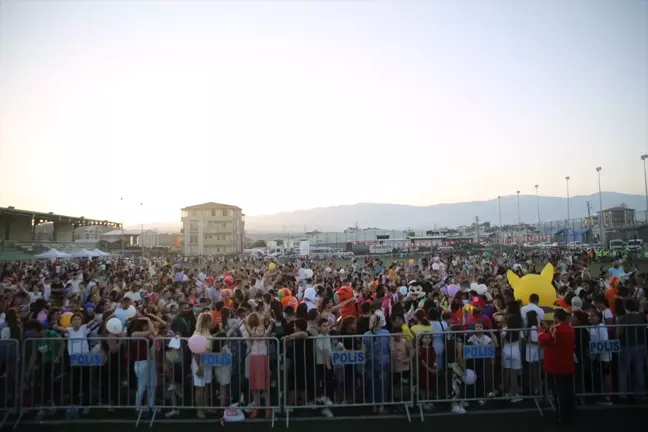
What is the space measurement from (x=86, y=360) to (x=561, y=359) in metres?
7.29

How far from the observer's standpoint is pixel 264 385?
682cm

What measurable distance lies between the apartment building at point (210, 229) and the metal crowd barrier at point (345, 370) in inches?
3367

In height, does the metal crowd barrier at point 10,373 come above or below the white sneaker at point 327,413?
above

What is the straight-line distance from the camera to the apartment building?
91250 mm

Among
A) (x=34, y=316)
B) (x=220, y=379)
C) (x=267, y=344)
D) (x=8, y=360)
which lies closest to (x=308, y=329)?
(x=267, y=344)

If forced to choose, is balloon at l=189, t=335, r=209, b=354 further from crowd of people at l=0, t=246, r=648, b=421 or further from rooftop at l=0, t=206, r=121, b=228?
rooftop at l=0, t=206, r=121, b=228

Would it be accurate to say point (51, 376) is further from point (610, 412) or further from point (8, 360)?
point (610, 412)

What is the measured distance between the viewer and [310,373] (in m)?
7.10

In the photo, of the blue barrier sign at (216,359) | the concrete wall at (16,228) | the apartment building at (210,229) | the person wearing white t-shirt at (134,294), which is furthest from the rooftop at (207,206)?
the blue barrier sign at (216,359)

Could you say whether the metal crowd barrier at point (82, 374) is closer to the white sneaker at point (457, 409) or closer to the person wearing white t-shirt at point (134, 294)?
the person wearing white t-shirt at point (134, 294)

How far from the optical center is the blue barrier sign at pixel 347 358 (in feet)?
22.7

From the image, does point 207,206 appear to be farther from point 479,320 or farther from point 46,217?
point 479,320

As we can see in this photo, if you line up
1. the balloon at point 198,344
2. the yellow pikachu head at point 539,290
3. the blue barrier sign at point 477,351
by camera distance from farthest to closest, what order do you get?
1. the yellow pikachu head at point 539,290
2. the blue barrier sign at point 477,351
3. the balloon at point 198,344

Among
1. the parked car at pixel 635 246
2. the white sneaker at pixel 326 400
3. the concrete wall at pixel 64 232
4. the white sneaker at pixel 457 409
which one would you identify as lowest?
the white sneaker at pixel 457 409
